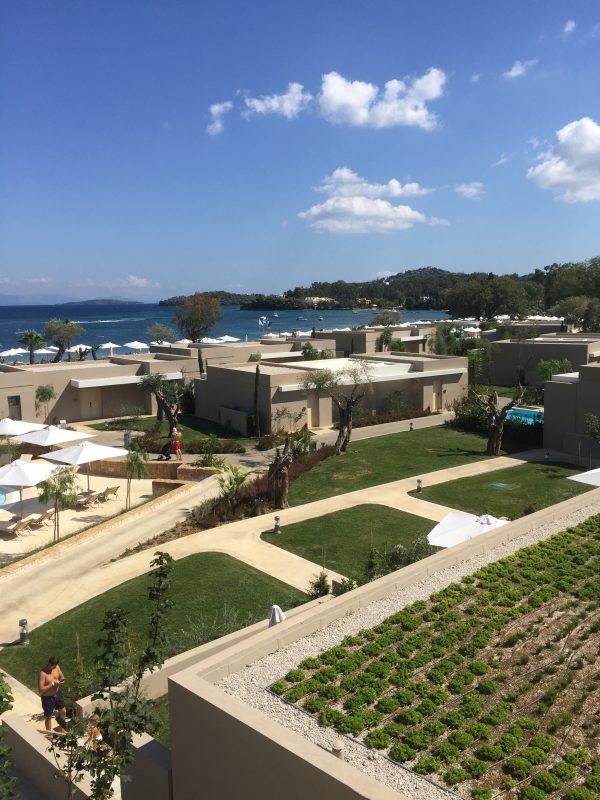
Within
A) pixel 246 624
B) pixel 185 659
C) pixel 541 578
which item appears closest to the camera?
pixel 185 659

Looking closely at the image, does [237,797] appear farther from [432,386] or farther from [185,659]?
[432,386]

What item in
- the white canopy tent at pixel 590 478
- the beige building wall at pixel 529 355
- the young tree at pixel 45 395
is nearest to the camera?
the white canopy tent at pixel 590 478

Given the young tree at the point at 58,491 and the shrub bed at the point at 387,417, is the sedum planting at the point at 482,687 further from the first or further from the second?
the shrub bed at the point at 387,417

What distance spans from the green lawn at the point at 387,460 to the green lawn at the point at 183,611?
6.63 m

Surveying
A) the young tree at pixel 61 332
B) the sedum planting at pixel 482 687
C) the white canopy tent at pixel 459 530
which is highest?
the young tree at pixel 61 332

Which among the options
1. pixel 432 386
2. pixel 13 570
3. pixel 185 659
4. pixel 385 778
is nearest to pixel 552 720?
pixel 385 778

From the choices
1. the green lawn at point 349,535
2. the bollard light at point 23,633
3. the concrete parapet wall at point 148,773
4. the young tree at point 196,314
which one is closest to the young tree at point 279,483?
the green lawn at point 349,535

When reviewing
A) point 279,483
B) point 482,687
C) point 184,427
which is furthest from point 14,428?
point 482,687

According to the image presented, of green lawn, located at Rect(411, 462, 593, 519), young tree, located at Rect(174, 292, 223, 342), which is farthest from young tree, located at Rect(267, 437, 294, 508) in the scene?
young tree, located at Rect(174, 292, 223, 342)

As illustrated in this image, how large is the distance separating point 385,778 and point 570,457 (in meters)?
23.0

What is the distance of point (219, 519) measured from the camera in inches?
779

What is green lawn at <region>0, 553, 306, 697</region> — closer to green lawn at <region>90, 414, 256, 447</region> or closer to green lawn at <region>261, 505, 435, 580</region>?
green lawn at <region>261, 505, 435, 580</region>

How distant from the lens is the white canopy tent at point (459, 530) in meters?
14.4

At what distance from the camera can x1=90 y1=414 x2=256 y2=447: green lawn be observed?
1293 inches
